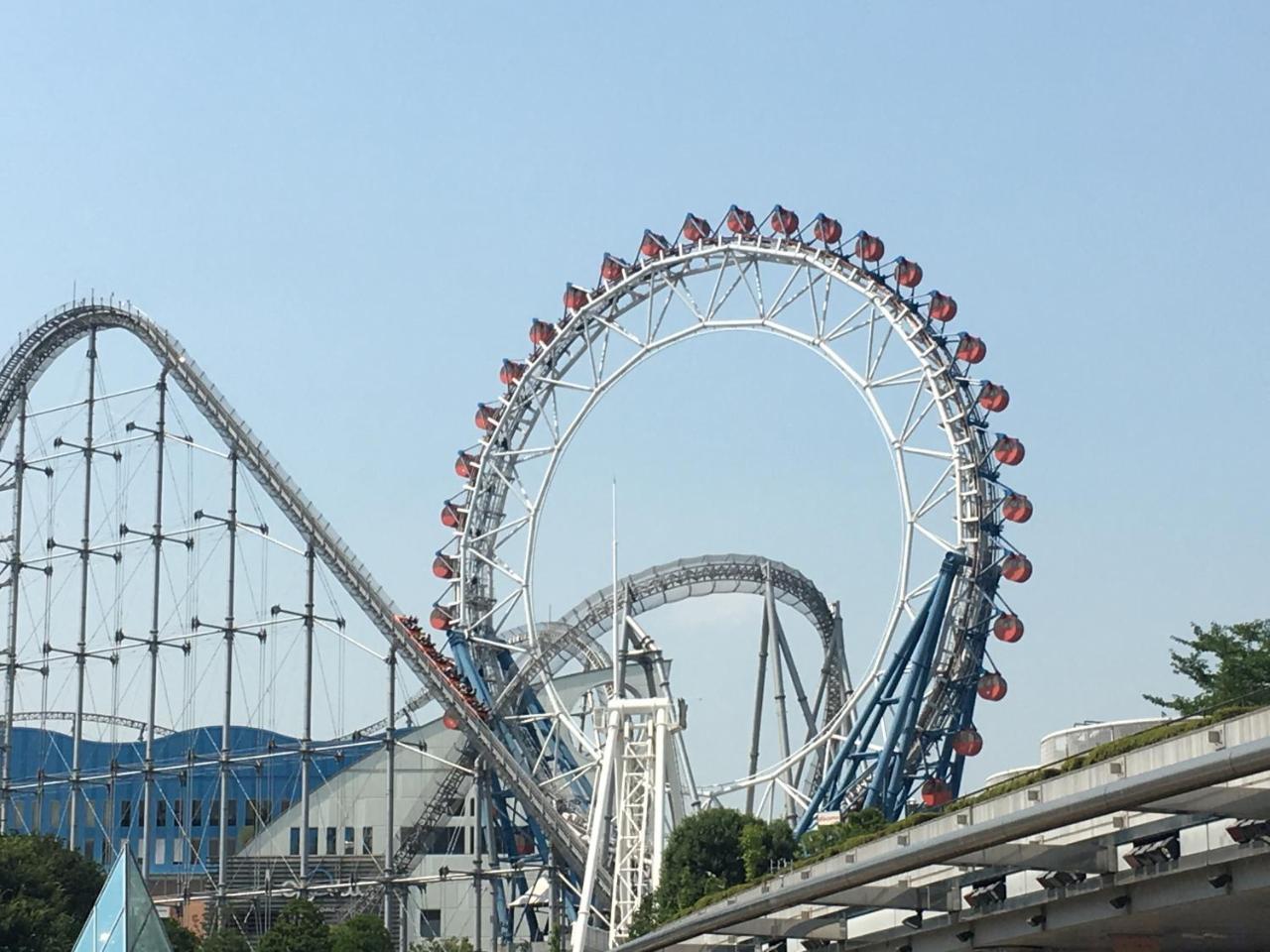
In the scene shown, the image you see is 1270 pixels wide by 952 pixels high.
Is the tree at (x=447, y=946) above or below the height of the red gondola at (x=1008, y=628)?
below

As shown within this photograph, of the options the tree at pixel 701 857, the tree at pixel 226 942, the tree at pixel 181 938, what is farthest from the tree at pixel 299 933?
the tree at pixel 701 857

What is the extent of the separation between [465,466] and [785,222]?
12.5 metres

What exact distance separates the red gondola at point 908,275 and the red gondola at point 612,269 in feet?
28.5

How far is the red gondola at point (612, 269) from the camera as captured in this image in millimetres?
59500

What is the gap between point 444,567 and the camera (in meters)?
61.3

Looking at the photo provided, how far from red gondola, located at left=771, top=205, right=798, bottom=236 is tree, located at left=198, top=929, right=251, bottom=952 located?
22.7 meters

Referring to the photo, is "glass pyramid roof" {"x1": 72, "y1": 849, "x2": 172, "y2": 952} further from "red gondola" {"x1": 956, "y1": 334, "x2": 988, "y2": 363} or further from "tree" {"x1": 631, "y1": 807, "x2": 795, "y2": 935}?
"red gondola" {"x1": 956, "y1": 334, "x2": 988, "y2": 363}

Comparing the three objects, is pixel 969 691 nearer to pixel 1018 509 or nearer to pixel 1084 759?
pixel 1018 509

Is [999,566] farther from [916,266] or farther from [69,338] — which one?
[69,338]

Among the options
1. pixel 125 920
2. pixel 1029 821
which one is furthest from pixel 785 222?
pixel 1029 821

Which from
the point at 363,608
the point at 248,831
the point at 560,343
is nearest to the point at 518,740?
the point at 363,608

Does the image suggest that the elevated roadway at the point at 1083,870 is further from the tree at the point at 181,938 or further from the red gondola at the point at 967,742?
the tree at the point at 181,938

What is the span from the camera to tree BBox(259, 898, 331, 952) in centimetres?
5084

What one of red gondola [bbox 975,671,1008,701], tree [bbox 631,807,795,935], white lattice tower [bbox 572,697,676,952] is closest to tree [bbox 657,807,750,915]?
tree [bbox 631,807,795,935]
